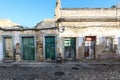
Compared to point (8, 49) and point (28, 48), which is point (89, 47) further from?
point (8, 49)

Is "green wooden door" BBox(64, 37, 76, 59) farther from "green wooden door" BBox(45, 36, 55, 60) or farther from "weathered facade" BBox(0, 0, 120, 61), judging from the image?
"green wooden door" BBox(45, 36, 55, 60)

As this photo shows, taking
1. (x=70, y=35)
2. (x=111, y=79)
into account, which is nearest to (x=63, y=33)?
(x=70, y=35)

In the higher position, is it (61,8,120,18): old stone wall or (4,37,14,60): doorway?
(61,8,120,18): old stone wall

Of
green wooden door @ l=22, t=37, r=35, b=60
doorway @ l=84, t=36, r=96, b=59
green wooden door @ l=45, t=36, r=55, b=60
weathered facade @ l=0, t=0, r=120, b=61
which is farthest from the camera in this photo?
green wooden door @ l=22, t=37, r=35, b=60

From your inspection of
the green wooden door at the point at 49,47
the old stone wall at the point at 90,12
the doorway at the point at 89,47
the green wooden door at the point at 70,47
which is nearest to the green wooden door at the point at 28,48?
the green wooden door at the point at 49,47

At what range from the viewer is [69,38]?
1995 cm

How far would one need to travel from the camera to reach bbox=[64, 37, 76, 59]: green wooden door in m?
20.0

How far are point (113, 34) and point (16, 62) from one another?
9.48m

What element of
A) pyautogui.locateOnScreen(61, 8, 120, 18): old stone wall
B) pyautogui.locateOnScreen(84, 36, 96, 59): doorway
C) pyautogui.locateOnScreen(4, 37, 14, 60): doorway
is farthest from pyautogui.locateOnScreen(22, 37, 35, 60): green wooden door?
pyautogui.locateOnScreen(84, 36, 96, 59): doorway

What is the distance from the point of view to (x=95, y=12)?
20.2 metres

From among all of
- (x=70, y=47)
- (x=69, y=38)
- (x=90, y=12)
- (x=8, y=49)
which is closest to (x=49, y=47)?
(x=70, y=47)

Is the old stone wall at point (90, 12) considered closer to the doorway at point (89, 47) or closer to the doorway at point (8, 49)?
the doorway at point (89, 47)

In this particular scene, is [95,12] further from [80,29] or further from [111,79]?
[111,79]

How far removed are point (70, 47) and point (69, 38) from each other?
879 mm
